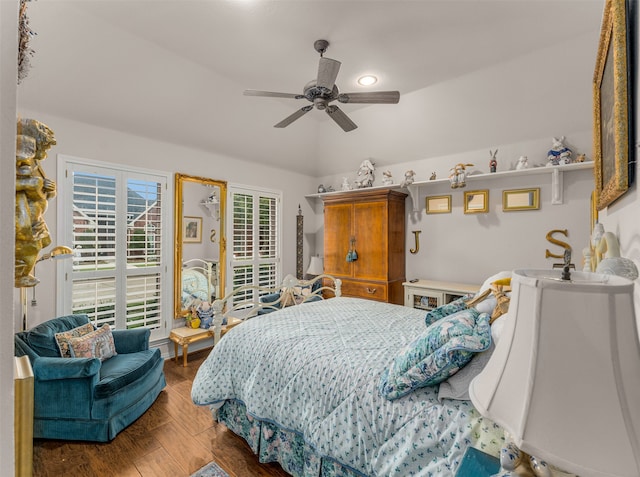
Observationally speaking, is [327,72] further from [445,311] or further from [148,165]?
[148,165]

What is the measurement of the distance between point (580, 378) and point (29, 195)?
1.01 metres

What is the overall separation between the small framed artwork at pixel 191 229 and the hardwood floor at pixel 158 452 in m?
Answer: 1.97

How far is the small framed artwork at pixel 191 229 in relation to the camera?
12.6 ft

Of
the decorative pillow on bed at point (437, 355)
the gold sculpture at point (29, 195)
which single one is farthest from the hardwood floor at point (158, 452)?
the gold sculpture at point (29, 195)

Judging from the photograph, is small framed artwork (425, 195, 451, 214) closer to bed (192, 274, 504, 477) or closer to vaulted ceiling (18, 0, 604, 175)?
vaulted ceiling (18, 0, 604, 175)

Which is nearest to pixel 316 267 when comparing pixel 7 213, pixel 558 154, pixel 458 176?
pixel 458 176

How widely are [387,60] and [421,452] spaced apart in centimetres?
301

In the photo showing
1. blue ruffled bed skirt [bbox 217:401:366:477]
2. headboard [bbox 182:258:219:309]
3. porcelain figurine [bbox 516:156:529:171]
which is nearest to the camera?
blue ruffled bed skirt [bbox 217:401:366:477]

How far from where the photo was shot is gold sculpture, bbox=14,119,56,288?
0.51 metres

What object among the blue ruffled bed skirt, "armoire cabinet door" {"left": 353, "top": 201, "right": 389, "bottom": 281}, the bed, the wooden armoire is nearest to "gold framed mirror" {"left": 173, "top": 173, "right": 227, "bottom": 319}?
the wooden armoire

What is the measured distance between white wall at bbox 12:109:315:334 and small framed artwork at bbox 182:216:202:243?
60cm

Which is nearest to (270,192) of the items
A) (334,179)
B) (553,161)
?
(334,179)

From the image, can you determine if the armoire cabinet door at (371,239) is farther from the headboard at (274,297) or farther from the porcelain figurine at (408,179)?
the headboard at (274,297)

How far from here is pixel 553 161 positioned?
3.14 m
